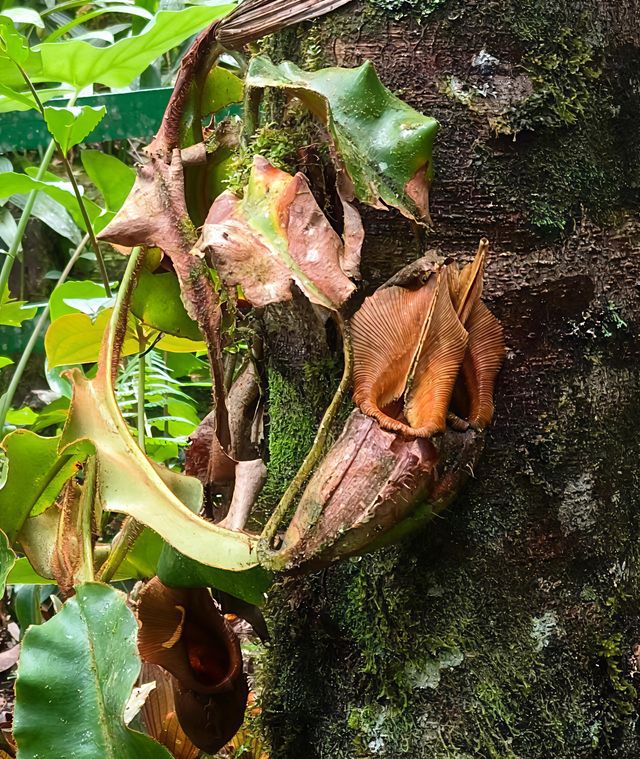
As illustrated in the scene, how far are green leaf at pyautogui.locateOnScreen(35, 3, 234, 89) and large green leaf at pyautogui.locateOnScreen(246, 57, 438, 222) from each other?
0.46 meters

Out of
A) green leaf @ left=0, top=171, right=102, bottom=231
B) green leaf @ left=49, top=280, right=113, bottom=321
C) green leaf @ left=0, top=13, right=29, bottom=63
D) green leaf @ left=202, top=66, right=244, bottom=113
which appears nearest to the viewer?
green leaf @ left=202, top=66, right=244, bottom=113

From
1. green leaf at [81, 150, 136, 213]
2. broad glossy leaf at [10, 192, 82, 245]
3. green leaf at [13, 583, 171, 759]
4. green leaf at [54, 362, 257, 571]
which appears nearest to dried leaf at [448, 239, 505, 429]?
green leaf at [54, 362, 257, 571]

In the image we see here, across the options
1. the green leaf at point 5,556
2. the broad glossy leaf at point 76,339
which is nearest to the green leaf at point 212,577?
the green leaf at point 5,556

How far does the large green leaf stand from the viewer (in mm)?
542

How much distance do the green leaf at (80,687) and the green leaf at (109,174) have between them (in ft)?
2.65

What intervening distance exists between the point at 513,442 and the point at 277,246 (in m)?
0.27

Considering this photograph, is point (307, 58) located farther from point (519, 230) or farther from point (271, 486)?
point (271, 486)

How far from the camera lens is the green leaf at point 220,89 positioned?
0.75m

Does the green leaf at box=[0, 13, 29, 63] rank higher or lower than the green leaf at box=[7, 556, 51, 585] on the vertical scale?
higher

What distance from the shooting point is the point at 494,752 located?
0.61 meters

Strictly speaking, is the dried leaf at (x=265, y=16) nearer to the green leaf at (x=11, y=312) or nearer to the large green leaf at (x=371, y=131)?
the large green leaf at (x=371, y=131)

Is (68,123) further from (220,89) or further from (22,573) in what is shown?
(22,573)

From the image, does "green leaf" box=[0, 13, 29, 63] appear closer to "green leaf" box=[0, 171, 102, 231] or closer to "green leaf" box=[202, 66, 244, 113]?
"green leaf" box=[0, 171, 102, 231]

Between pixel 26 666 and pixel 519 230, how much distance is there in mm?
526
